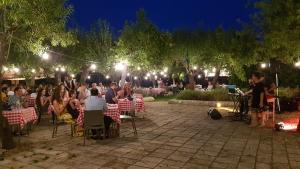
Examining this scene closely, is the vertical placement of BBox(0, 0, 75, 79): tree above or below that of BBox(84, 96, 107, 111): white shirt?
above

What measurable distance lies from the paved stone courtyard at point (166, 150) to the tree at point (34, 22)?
2853 mm

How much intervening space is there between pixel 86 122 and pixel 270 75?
1820 cm

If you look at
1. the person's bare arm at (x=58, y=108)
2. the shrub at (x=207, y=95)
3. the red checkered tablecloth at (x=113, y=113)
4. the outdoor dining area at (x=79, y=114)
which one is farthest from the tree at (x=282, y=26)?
the person's bare arm at (x=58, y=108)

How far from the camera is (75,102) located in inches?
450

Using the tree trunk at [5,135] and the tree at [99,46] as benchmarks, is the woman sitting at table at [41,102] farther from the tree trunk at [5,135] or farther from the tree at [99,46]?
the tree at [99,46]

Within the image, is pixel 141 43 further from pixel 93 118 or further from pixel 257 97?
pixel 93 118

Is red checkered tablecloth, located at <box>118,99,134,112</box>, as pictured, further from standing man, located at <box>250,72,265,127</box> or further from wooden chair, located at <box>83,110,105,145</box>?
standing man, located at <box>250,72,265,127</box>

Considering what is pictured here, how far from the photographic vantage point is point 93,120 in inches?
330

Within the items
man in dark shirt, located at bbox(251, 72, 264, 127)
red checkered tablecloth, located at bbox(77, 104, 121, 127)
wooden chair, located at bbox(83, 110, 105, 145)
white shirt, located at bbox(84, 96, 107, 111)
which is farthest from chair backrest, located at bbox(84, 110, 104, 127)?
man in dark shirt, located at bbox(251, 72, 264, 127)

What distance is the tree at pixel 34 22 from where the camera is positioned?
364 inches

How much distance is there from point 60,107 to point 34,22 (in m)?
2.84

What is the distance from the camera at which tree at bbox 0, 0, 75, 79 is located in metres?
9.23

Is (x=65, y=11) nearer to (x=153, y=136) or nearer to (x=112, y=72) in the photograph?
(x=153, y=136)

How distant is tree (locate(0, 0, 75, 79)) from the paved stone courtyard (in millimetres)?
2853
